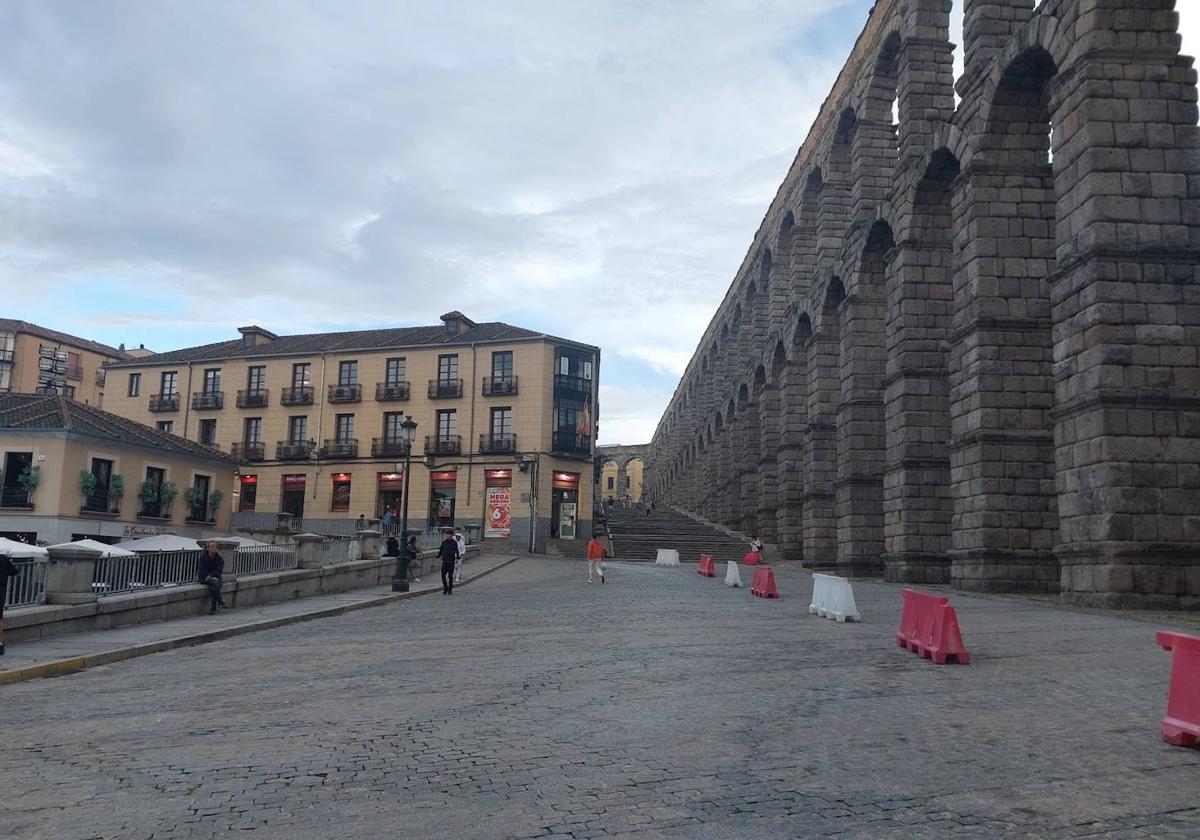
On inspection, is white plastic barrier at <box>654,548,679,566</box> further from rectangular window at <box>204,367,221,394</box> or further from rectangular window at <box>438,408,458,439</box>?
rectangular window at <box>204,367,221,394</box>

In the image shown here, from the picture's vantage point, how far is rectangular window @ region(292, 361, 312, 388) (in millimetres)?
49312

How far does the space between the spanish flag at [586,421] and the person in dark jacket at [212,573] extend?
29.9 metres

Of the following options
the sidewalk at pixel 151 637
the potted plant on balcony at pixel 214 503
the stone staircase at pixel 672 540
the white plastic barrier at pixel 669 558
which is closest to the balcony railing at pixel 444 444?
the stone staircase at pixel 672 540

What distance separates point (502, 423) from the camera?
45.3m

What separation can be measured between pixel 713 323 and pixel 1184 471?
49727 millimetres

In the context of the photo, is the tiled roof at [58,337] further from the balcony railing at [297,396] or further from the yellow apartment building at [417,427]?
the balcony railing at [297,396]

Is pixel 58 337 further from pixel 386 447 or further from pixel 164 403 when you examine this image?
pixel 386 447

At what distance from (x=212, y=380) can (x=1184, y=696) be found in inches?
2069

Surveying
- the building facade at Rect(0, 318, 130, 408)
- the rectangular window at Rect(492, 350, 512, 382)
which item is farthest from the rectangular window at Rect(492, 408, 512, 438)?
the building facade at Rect(0, 318, 130, 408)

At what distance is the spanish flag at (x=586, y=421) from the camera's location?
150ft

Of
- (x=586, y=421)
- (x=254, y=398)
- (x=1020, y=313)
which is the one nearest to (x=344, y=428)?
(x=254, y=398)

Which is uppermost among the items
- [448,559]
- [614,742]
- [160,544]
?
[160,544]

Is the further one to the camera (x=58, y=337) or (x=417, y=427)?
(x=58, y=337)

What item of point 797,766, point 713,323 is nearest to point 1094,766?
point 797,766
